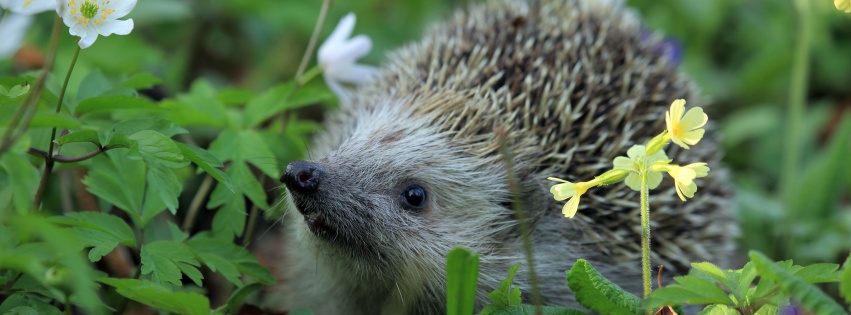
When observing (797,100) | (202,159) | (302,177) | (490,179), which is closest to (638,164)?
(490,179)

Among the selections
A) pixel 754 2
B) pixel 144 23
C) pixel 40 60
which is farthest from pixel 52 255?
pixel 754 2

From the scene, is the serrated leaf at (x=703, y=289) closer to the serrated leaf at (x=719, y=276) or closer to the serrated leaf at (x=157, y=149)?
the serrated leaf at (x=719, y=276)

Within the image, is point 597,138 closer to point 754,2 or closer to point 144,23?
point 144,23

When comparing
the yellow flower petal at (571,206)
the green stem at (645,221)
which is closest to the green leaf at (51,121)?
the yellow flower petal at (571,206)

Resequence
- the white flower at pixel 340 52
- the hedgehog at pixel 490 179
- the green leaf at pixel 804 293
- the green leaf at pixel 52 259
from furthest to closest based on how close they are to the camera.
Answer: the white flower at pixel 340 52, the hedgehog at pixel 490 179, the green leaf at pixel 804 293, the green leaf at pixel 52 259

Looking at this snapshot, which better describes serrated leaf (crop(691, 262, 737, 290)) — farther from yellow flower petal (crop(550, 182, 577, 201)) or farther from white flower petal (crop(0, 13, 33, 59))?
white flower petal (crop(0, 13, 33, 59))

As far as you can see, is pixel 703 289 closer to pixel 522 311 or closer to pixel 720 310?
pixel 720 310
